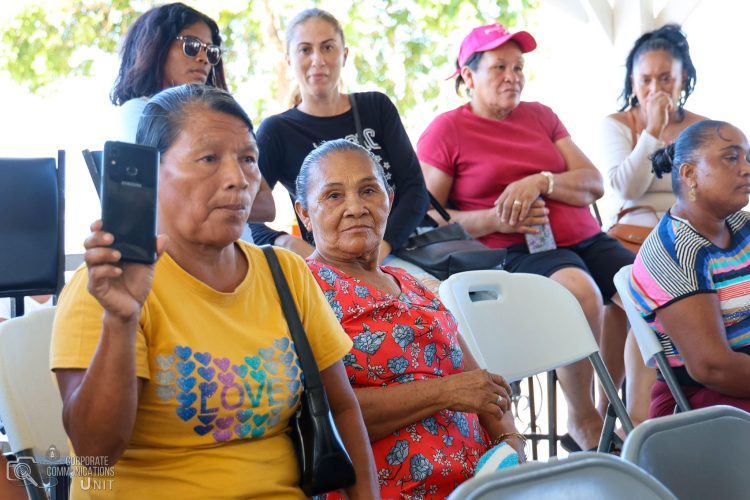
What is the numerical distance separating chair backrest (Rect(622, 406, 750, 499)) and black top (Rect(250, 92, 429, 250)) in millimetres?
1670

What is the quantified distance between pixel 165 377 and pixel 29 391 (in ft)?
1.64

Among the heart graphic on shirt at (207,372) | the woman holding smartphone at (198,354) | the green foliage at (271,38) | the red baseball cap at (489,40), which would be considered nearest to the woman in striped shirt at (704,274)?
the red baseball cap at (489,40)

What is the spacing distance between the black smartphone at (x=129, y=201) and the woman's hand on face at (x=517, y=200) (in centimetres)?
226

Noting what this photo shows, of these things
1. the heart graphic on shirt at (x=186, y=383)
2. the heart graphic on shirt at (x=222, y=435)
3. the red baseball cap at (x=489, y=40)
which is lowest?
the heart graphic on shirt at (x=222, y=435)

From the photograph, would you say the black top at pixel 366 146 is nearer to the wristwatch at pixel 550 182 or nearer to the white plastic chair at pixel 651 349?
the wristwatch at pixel 550 182

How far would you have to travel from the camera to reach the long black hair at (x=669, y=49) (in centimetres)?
396

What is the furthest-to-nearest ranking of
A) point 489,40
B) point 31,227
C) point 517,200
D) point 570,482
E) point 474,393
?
point 489,40 → point 517,200 → point 31,227 → point 474,393 → point 570,482

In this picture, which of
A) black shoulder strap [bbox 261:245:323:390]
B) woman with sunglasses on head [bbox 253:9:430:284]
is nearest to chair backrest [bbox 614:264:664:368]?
woman with sunglasses on head [bbox 253:9:430:284]

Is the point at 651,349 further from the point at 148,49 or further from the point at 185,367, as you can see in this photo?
the point at 148,49

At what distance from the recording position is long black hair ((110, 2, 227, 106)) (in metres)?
2.78

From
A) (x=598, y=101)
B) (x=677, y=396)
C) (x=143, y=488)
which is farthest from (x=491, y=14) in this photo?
(x=143, y=488)

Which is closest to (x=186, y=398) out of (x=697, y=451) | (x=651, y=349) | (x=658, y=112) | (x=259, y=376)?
(x=259, y=376)

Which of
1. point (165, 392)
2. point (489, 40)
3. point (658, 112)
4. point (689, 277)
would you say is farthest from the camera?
point (658, 112)

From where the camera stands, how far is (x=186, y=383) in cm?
142
